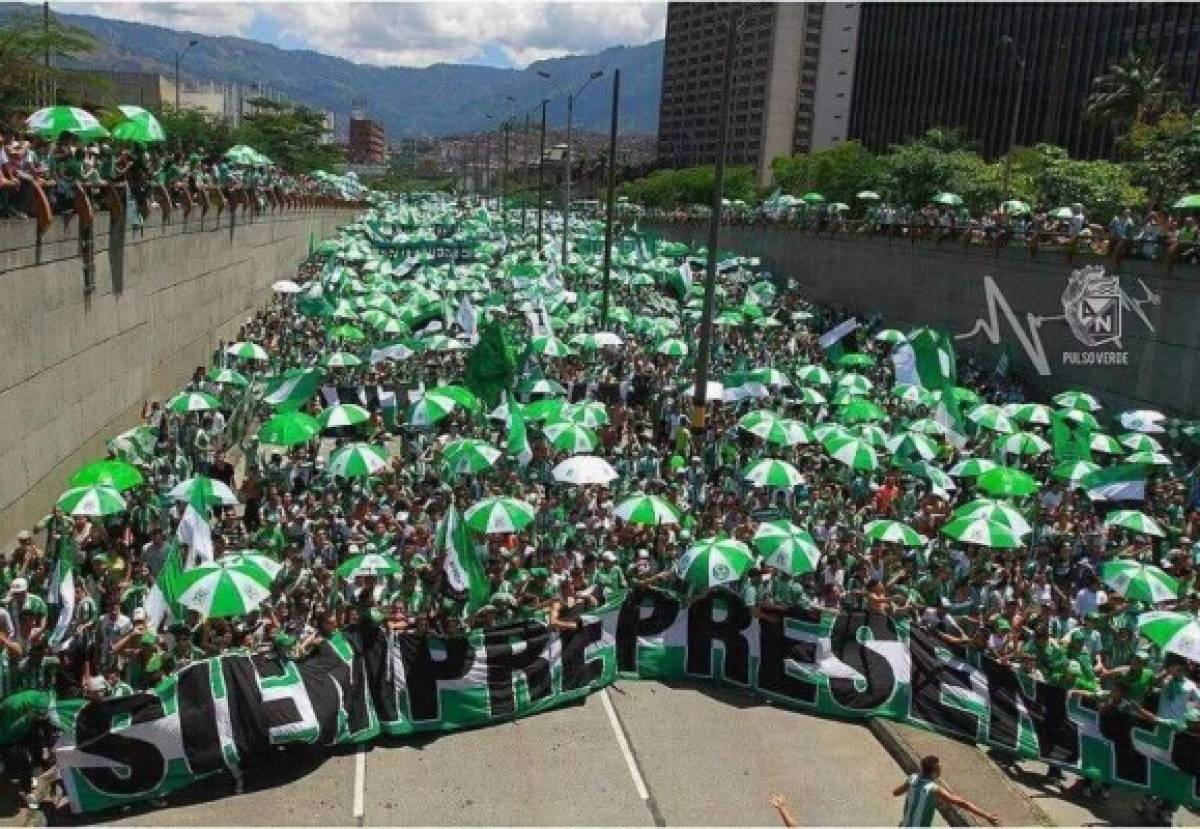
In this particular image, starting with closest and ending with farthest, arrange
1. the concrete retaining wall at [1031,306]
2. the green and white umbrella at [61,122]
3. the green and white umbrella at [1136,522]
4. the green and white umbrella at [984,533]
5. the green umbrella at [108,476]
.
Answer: the green and white umbrella at [984,533] → the green umbrella at [108,476] → the green and white umbrella at [1136,522] → the green and white umbrella at [61,122] → the concrete retaining wall at [1031,306]

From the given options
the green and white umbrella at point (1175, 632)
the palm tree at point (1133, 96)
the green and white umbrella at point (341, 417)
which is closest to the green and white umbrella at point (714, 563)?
the green and white umbrella at point (1175, 632)

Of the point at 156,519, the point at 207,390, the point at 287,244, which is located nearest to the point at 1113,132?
the point at 287,244

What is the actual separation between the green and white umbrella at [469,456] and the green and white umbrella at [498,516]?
2.04m

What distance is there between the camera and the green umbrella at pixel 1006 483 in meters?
13.9

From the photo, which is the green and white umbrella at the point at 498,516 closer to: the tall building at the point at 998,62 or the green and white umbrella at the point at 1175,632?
the green and white umbrella at the point at 1175,632

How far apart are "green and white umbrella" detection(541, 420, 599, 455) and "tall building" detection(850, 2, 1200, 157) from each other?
181 ft

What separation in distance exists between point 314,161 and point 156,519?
77.2 metres

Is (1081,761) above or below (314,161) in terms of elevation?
below

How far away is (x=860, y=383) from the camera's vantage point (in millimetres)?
19891

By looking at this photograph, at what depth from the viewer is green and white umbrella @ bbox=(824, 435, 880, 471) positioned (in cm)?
1495

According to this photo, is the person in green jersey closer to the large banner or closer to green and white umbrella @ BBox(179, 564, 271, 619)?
the large banner

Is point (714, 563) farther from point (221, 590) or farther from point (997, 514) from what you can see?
point (221, 590)

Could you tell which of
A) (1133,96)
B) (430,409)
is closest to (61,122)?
(430,409)

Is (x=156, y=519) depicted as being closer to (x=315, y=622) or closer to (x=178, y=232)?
(x=315, y=622)
